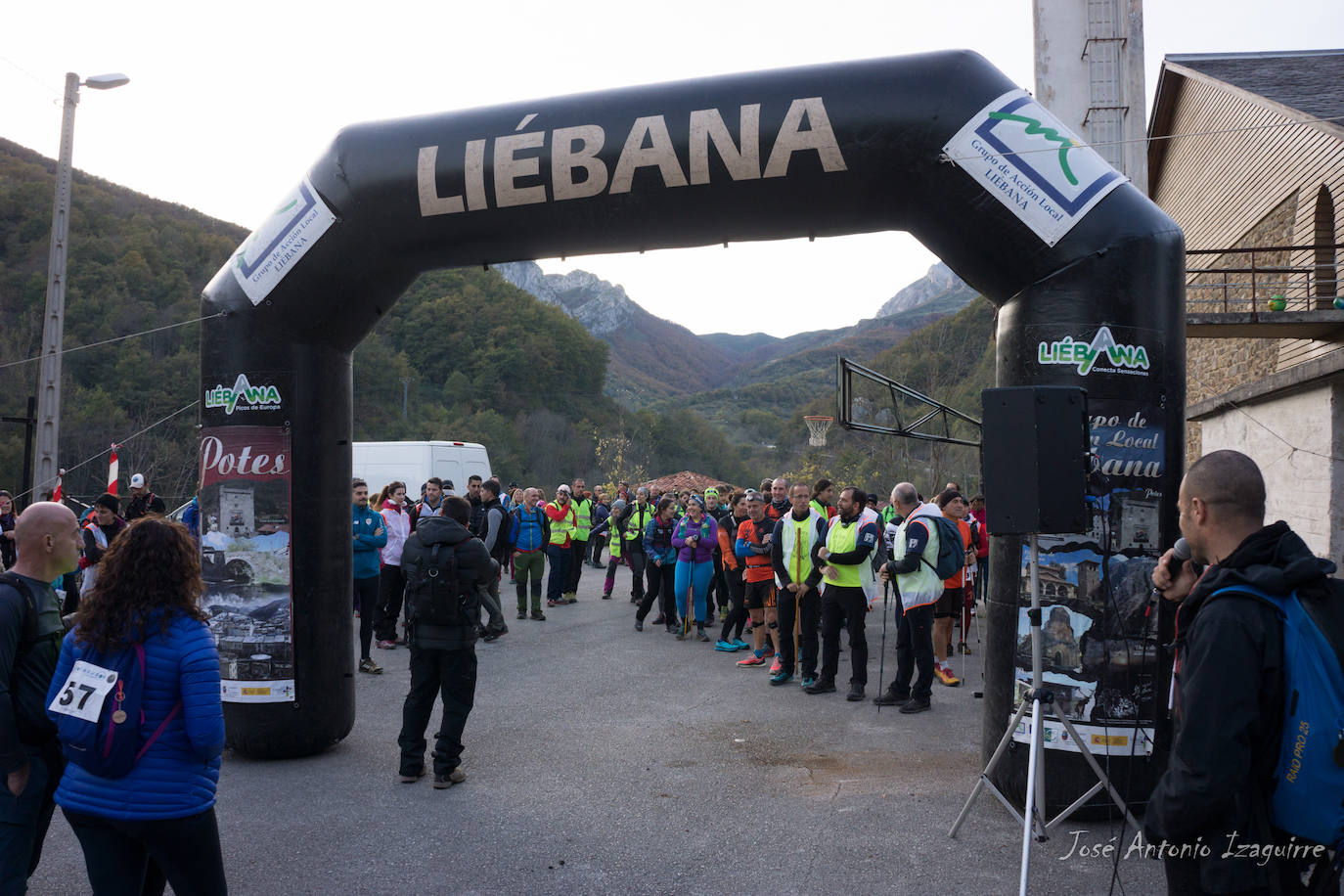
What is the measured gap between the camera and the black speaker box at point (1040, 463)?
14.8 ft

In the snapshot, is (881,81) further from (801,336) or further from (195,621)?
(801,336)

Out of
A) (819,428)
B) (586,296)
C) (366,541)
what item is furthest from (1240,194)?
(586,296)

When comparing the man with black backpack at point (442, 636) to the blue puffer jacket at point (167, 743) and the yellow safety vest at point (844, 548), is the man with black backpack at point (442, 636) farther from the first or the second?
the yellow safety vest at point (844, 548)

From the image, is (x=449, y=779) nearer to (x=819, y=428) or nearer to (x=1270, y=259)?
(x=1270, y=259)

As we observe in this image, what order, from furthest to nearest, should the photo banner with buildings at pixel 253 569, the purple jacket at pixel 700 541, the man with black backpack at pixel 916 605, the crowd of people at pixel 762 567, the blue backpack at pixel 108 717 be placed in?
the purple jacket at pixel 700 541 < the crowd of people at pixel 762 567 < the man with black backpack at pixel 916 605 < the photo banner with buildings at pixel 253 569 < the blue backpack at pixel 108 717

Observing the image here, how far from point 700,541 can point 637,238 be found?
21.1ft

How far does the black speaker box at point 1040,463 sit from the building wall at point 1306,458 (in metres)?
9.21

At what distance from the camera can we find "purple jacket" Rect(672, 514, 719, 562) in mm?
11883

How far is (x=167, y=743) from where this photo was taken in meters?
2.95

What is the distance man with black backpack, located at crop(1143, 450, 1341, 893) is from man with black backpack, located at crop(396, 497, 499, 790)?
4.37 m

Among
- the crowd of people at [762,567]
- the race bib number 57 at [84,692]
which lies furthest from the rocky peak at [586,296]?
the race bib number 57 at [84,692]

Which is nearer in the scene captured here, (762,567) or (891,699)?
(891,699)

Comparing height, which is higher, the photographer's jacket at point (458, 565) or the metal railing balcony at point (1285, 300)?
the metal railing balcony at point (1285, 300)

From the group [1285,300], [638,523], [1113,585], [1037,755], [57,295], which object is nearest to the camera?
[1037,755]
